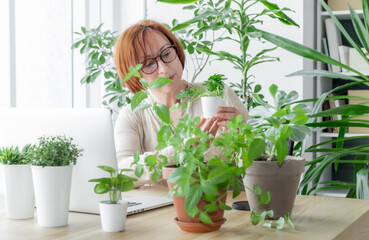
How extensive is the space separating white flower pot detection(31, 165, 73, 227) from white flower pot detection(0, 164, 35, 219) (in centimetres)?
8

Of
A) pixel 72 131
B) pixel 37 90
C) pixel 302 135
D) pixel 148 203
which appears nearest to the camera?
pixel 302 135

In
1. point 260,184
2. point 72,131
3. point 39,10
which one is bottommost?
Answer: point 260,184

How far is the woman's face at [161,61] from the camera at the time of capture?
87.4 inches

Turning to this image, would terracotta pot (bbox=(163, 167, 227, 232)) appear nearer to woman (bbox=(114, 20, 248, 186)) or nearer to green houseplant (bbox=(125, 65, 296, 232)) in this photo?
green houseplant (bbox=(125, 65, 296, 232))

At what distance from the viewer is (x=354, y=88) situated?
13.3 ft

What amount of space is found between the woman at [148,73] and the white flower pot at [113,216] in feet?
3.29

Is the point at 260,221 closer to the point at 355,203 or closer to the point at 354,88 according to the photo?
the point at 355,203

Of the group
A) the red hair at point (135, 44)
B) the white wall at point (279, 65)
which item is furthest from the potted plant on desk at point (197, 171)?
the white wall at point (279, 65)

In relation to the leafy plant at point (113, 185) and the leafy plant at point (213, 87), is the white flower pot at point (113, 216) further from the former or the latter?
the leafy plant at point (213, 87)

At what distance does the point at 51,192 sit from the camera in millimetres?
1176

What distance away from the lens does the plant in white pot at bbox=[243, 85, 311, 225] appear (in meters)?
1.07

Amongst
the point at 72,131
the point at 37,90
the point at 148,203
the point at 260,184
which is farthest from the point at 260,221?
the point at 37,90

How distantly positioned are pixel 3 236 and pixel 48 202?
12 centimetres

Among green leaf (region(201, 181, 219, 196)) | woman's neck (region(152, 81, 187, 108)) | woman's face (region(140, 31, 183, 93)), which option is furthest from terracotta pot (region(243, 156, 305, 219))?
woman's neck (region(152, 81, 187, 108))
